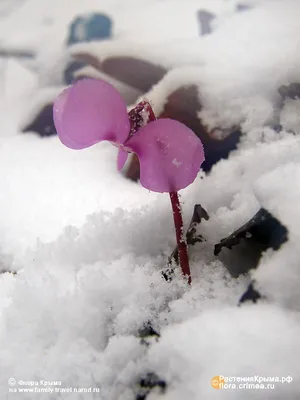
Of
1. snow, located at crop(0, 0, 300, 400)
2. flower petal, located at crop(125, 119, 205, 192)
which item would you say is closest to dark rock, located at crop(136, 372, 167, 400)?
snow, located at crop(0, 0, 300, 400)

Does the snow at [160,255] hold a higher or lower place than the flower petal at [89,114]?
lower

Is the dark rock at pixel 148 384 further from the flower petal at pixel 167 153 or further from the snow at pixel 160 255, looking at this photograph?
the flower petal at pixel 167 153

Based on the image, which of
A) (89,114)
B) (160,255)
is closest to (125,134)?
(89,114)

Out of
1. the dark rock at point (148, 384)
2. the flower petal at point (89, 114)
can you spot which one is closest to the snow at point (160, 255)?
the dark rock at point (148, 384)

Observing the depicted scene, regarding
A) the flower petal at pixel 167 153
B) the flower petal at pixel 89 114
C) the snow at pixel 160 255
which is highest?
the flower petal at pixel 89 114

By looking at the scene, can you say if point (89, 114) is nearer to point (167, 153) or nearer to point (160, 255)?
point (167, 153)

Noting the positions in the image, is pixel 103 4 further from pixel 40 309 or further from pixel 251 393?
pixel 251 393

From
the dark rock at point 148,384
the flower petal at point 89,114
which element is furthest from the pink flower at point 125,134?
the dark rock at point 148,384
